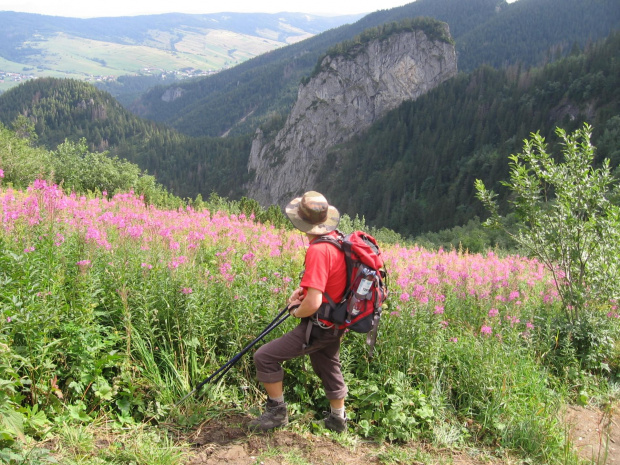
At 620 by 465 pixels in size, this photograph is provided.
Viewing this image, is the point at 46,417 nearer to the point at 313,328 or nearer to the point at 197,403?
the point at 197,403

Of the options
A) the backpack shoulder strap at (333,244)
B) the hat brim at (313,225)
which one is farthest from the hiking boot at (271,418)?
the hat brim at (313,225)

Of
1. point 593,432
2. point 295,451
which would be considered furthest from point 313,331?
point 593,432

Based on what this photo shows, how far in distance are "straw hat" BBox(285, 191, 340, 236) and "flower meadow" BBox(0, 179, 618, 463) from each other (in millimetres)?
1175

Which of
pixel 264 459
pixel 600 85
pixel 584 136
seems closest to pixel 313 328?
pixel 264 459

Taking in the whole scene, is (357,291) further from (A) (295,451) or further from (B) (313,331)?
(A) (295,451)

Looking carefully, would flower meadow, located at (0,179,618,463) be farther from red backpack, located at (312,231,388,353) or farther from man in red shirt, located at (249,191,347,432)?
red backpack, located at (312,231,388,353)

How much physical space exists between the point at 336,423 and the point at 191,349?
151 centimetres

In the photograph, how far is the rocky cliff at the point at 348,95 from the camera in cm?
13062

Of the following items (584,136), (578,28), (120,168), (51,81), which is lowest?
(120,168)

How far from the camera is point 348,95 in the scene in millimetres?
133875

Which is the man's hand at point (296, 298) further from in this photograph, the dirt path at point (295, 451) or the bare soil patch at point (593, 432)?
the bare soil patch at point (593, 432)

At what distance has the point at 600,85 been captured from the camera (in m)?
87.4

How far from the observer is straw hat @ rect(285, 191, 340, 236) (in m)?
3.38

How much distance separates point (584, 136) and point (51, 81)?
230 metres
